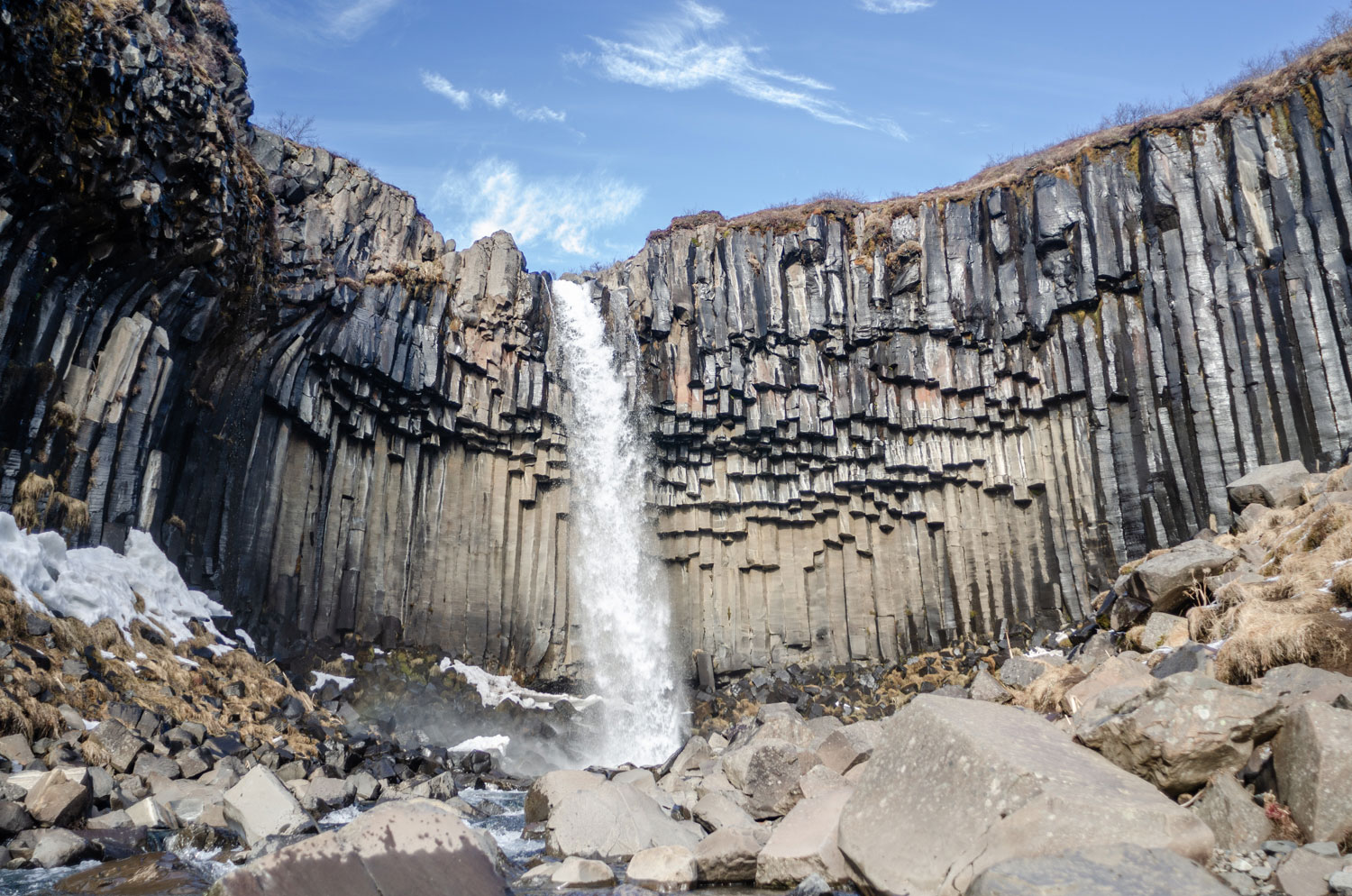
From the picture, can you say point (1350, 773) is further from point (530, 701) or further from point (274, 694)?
point (530, 701)

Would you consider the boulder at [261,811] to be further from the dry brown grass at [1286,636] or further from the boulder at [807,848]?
the dry brown grass at [1286,636]

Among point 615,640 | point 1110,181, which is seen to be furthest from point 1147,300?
point 615,640

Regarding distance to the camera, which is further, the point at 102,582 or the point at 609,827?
the point at 102,582

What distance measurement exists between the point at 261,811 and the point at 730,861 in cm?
491

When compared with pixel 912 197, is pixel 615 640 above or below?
below

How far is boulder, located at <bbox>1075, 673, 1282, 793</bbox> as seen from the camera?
5.63 m

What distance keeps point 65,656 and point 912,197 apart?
80.4ft

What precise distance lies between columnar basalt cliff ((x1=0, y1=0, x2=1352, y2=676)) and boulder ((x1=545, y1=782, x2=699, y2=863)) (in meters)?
10.1

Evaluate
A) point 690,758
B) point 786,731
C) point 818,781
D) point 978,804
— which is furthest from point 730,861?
point 690,758

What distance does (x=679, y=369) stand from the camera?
25.7 m

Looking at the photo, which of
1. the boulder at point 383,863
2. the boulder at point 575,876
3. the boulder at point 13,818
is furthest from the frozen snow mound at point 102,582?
the boulder at point 383,863

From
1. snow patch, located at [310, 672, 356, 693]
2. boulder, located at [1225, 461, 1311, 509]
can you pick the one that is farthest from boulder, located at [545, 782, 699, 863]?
boulder, located at [1225, 461, 1311, 509]

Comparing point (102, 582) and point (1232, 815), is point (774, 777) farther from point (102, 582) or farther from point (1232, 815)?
point (102, 582)

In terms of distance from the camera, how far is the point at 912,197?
88.4 ft
